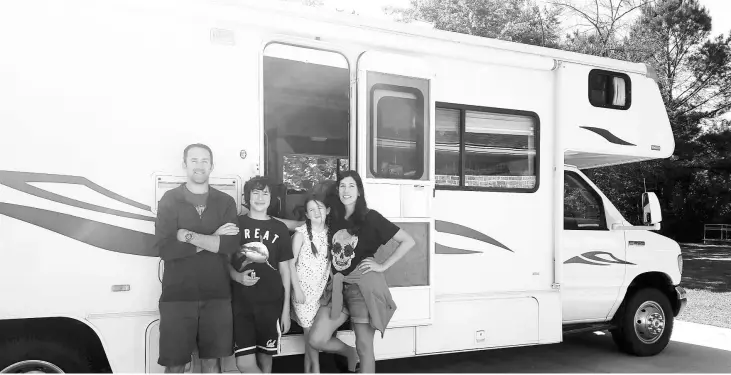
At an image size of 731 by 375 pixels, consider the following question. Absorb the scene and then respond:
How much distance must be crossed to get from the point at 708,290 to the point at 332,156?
783 centimetres

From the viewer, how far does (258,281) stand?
145 inches

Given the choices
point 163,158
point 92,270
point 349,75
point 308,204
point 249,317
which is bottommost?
point 249,317

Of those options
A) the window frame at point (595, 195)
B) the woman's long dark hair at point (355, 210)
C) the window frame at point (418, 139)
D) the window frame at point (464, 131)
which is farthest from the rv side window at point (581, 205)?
the woman's long dark hair at point (355, 210)

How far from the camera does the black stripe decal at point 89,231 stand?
131 inches

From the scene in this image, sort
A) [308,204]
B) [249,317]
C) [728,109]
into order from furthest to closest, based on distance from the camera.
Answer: [728,109]
[308,204]
[249,317]

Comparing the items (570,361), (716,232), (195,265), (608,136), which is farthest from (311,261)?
(716,232)

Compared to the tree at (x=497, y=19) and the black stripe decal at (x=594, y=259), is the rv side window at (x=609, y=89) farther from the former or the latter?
the tree at (x=497, y=19)

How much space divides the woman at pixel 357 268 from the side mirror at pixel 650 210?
116 inches

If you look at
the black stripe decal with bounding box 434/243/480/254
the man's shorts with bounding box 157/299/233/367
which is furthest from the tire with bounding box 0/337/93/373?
the black stripe decal with bounding box 434/243/480/254

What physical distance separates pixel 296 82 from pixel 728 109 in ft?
60.7

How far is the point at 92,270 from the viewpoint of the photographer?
3439mm

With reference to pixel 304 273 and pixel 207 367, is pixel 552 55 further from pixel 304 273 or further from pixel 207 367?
pixel 207 367

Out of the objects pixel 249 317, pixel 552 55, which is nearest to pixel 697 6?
pixel 552 55

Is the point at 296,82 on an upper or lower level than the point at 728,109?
lower
